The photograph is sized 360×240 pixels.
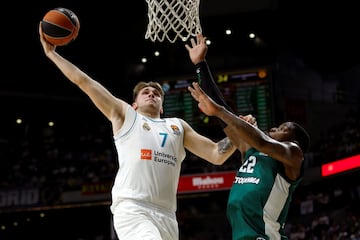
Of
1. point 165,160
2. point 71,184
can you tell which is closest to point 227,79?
point 71,184

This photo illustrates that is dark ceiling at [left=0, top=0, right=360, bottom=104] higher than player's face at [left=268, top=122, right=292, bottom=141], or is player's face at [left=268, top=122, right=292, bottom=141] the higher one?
dark ceiling at [left=0, top=0, right=360, bottom=104]

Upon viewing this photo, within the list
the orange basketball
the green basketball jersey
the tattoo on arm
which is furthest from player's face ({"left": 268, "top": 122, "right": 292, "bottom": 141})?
the orange basketball

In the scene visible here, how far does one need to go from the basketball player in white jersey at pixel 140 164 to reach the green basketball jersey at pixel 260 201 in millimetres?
529

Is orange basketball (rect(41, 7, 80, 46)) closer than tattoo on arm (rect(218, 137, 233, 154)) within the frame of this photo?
Yes

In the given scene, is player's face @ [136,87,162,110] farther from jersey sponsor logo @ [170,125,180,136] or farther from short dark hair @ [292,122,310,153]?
short dark hair @ [292,122,310,153]

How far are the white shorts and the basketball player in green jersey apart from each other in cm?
49

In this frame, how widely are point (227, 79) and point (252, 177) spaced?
1124cm

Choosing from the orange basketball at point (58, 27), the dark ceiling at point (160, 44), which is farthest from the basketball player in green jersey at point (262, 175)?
the dark ceiling at point (160, 44)

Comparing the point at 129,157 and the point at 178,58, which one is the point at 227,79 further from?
the point at 129,157

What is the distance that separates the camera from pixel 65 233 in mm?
19891

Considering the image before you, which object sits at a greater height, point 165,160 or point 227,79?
point 227,79

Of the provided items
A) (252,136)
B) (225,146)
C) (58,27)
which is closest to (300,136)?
(252,136)

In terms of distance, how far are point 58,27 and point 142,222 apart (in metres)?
1.51

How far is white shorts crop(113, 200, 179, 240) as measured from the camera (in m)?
3.90
